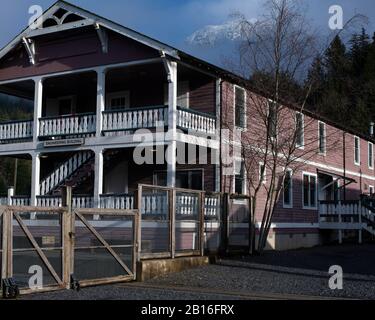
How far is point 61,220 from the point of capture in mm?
12398

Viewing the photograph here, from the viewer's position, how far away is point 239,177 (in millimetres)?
24125

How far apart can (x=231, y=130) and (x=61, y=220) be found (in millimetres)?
12182

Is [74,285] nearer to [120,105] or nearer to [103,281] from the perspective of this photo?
[103,281]

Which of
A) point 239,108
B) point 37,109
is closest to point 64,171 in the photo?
point 37,109

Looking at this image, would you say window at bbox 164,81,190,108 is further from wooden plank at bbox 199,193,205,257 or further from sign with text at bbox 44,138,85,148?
wooden plank at bbox 199,193,205,257

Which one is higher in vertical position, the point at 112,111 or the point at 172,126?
the point at 112,111

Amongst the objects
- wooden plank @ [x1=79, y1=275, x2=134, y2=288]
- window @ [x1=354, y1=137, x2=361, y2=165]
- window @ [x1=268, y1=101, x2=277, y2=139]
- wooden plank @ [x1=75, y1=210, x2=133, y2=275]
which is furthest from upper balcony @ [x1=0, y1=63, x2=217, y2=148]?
window @ [x1=354, y1=137, x2=361, y2=165]

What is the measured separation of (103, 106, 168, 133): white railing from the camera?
22109mm

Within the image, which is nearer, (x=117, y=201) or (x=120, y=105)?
(x=117, y=201)

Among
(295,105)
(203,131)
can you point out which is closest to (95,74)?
(203,131)

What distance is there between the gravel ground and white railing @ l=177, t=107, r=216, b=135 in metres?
5.75

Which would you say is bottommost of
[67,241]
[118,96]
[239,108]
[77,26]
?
[67,241]

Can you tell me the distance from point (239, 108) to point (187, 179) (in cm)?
345

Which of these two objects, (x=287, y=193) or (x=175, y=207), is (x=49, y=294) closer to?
(x=175, y=207)
